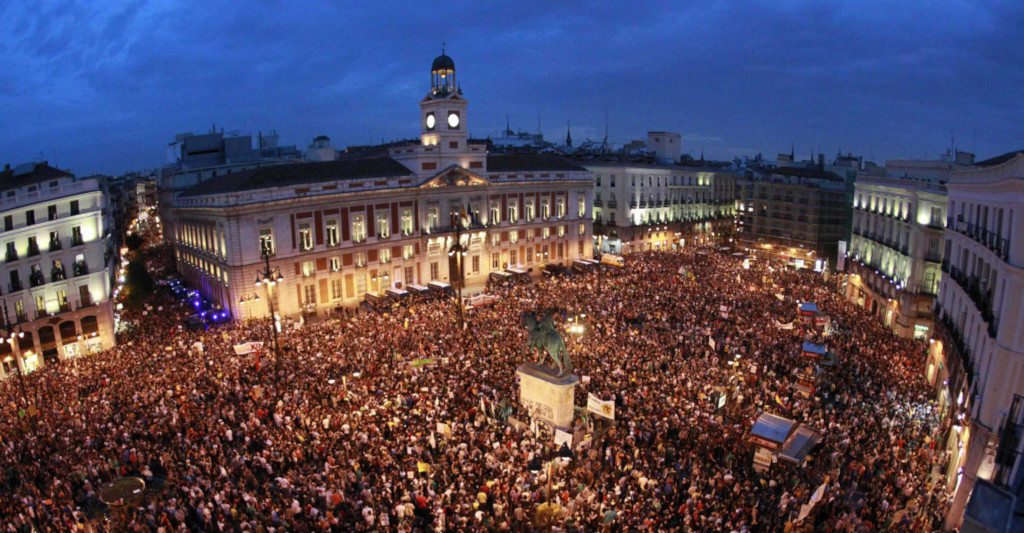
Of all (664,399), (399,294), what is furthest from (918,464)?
(399,294)

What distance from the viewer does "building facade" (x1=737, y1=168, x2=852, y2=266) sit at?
61719 millimetres

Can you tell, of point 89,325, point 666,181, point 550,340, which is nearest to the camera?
point 550,340

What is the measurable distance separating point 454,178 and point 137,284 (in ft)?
96.3

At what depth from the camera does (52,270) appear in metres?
33.9

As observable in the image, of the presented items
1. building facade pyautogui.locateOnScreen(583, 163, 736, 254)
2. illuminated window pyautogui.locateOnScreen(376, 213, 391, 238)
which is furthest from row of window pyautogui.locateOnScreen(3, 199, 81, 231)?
building facade pyautogui.locateOnScreen(583, 163, 736, 254)

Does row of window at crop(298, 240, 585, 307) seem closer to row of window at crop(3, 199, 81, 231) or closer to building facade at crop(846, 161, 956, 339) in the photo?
row of window at crop(3, 199, 81, 231)

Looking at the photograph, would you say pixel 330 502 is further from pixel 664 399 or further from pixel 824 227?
pixel 824 227

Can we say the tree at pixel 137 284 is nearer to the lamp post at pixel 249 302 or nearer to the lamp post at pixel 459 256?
the lamp post at pixel 249 302

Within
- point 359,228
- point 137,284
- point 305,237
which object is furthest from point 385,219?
point 137,284

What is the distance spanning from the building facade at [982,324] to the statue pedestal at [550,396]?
1076cm

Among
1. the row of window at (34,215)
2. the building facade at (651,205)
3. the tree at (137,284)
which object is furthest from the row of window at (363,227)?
the building facade at (651,205)

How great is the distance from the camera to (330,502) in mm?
15789

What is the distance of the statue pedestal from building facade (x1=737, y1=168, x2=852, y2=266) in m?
45.4

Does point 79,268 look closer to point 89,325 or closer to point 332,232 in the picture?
point 89,325
